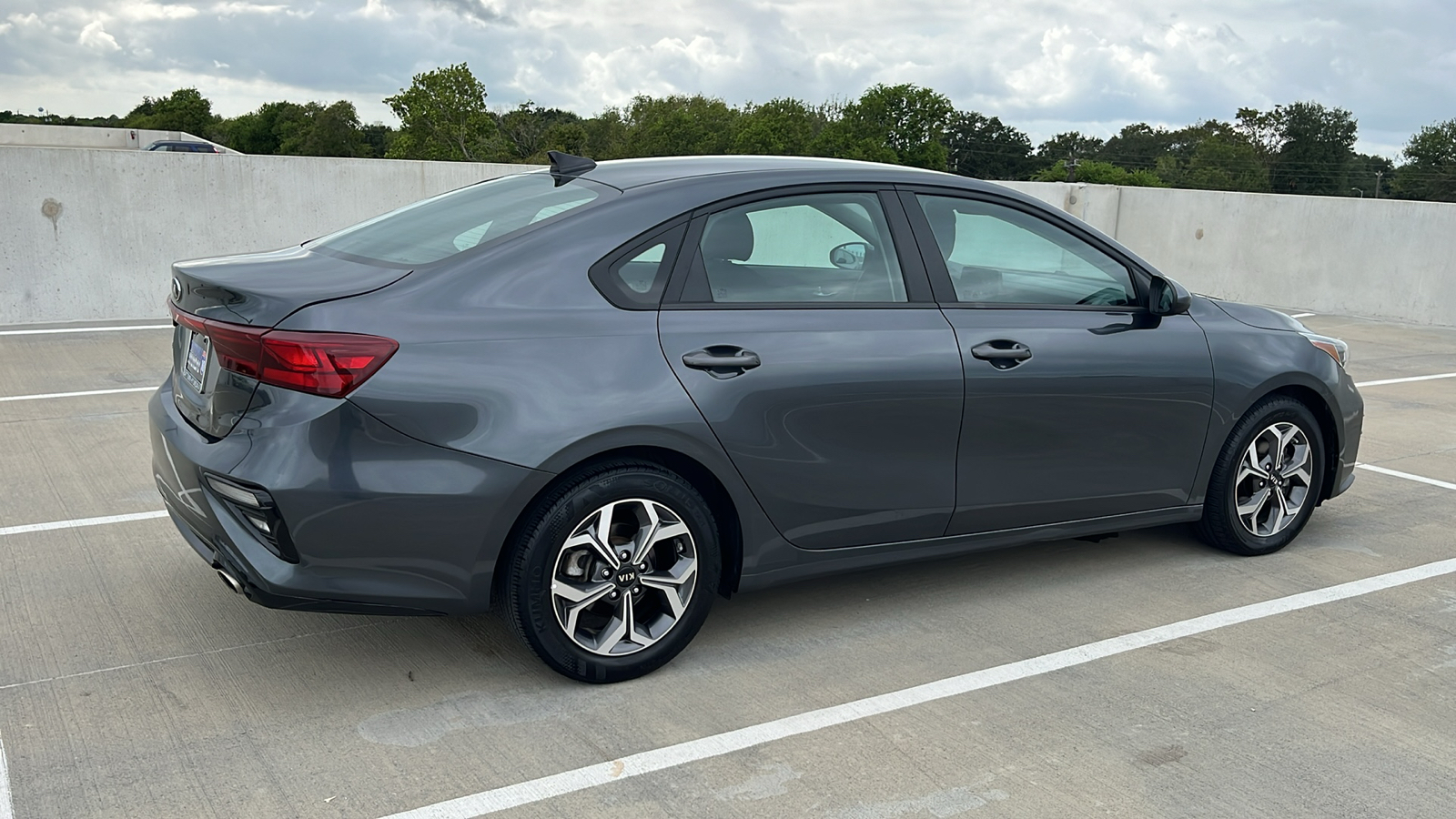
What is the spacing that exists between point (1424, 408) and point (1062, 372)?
19.2 ft

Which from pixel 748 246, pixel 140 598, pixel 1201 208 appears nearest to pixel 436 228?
pixel 748 246

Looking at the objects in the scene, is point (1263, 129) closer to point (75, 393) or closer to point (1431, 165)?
point (1431, 165)

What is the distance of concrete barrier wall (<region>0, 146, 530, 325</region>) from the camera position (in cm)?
1059

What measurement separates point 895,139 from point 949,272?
3755 inches

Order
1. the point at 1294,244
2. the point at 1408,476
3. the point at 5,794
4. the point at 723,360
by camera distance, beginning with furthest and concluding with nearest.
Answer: the point at 1294,244, the point at 1408,476, the point at 723,360, the point at 5,794

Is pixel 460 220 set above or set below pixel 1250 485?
above

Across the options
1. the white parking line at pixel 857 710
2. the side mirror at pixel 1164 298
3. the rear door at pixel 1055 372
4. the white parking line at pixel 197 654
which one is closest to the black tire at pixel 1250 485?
the rear door at pixel 1055 372

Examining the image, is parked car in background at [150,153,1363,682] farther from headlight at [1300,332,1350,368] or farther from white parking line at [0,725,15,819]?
white parking line at [0,725,15,819]

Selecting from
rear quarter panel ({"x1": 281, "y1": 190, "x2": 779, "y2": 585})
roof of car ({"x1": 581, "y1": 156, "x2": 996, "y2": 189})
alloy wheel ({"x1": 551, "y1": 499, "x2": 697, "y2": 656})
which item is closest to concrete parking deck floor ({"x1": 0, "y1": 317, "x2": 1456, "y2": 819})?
alloy wheel ({"x1": 551, "y1": 499, "x2": 697, "y2": 656})

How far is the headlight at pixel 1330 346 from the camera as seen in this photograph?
5.01 metres

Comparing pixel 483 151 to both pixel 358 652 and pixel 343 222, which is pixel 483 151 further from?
pixel 358 652

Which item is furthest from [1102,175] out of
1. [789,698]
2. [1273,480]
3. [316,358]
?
[316,358]

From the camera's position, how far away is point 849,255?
13.2 ft

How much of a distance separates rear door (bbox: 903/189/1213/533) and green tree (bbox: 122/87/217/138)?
436ft
